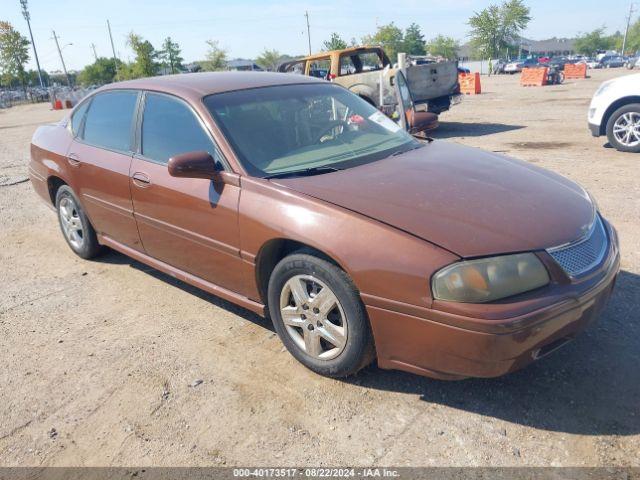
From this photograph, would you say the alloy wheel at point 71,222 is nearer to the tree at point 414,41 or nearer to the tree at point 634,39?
the tree at point 414,41

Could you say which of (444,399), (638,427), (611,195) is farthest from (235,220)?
(611,195)

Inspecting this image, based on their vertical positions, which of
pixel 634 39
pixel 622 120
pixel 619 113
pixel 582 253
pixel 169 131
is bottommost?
pixel 634 39

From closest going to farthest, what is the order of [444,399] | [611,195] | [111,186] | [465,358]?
1. [465,358]
2. [444,399]
3. [111,186]
4. [611,195]

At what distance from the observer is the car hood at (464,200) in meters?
2.42

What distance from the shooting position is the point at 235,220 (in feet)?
9.98

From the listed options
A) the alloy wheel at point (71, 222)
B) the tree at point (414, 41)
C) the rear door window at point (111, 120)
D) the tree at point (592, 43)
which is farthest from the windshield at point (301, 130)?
the tree at point (592, 43)

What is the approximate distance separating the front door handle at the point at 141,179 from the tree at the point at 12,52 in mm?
60287

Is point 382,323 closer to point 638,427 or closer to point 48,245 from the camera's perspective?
point 638,427

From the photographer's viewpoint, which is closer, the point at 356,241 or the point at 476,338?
the point at 476,338

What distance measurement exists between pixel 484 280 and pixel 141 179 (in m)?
2.50

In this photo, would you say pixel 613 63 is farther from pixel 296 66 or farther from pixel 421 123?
pixel 421 123

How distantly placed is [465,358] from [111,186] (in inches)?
117

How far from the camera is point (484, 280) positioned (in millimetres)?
2285

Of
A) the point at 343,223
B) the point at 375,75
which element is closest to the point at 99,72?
the point at 375,75
